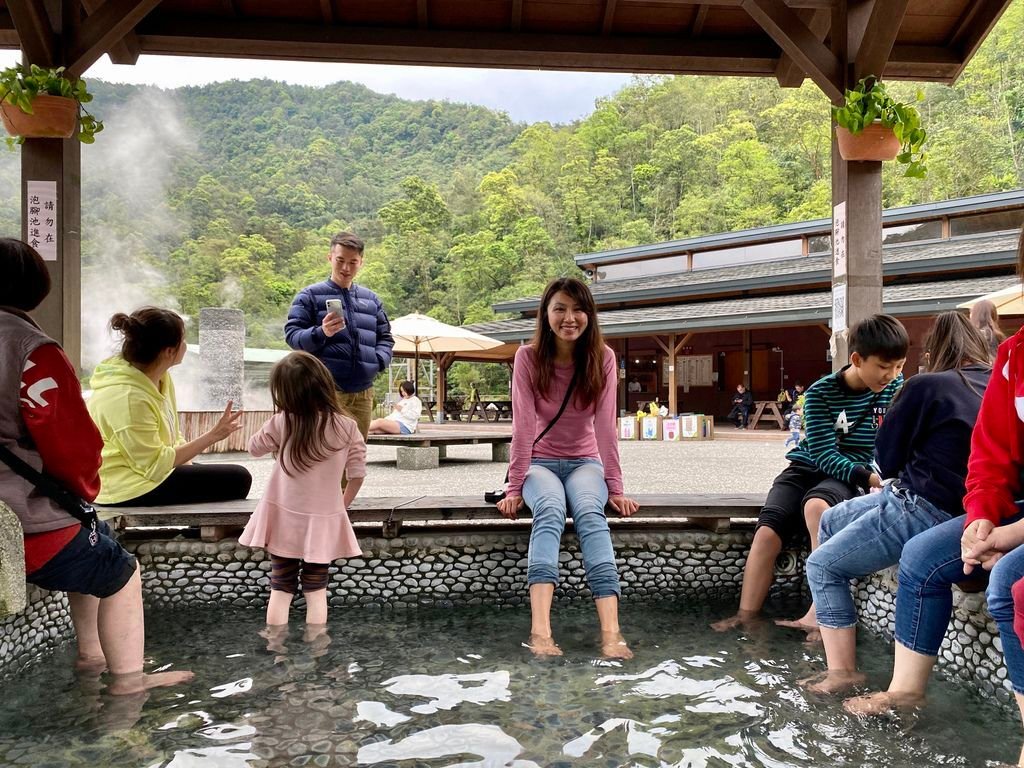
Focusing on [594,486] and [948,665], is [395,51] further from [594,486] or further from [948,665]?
[948,665]

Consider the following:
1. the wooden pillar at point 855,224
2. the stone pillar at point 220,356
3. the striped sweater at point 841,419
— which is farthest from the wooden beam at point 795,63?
the stone pillar at point 220,356

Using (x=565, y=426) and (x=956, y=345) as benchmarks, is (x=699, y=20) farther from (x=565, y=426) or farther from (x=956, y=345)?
(x=956, y=345)

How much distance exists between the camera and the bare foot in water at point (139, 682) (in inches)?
96.5

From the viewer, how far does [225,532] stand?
3.77m

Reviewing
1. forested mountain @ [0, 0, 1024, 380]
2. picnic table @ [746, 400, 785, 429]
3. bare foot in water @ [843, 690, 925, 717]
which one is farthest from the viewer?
forested mountain @ [0, 0, 1024, 380]

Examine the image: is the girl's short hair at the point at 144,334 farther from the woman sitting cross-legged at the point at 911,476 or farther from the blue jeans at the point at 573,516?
the woman sitting cross-legged at the point at 911,476

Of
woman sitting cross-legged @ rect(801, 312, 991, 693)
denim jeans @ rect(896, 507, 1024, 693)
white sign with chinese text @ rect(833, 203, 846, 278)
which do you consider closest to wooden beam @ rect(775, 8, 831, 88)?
white sign with chinese text @ rect(833, 203, 846, 278)

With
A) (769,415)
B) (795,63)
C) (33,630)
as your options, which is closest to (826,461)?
(795,63)

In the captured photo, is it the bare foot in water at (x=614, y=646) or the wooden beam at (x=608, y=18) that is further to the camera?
the wooden beam at (x=608, y=18)

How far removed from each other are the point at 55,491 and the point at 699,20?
4152 millimetres

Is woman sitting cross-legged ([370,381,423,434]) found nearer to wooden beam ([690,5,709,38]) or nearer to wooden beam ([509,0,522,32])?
wooden beam ([509,0,522,32])

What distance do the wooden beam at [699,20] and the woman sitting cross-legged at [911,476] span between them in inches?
106

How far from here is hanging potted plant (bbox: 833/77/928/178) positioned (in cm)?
369

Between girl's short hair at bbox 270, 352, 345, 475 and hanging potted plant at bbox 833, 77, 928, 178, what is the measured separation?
2.89m
